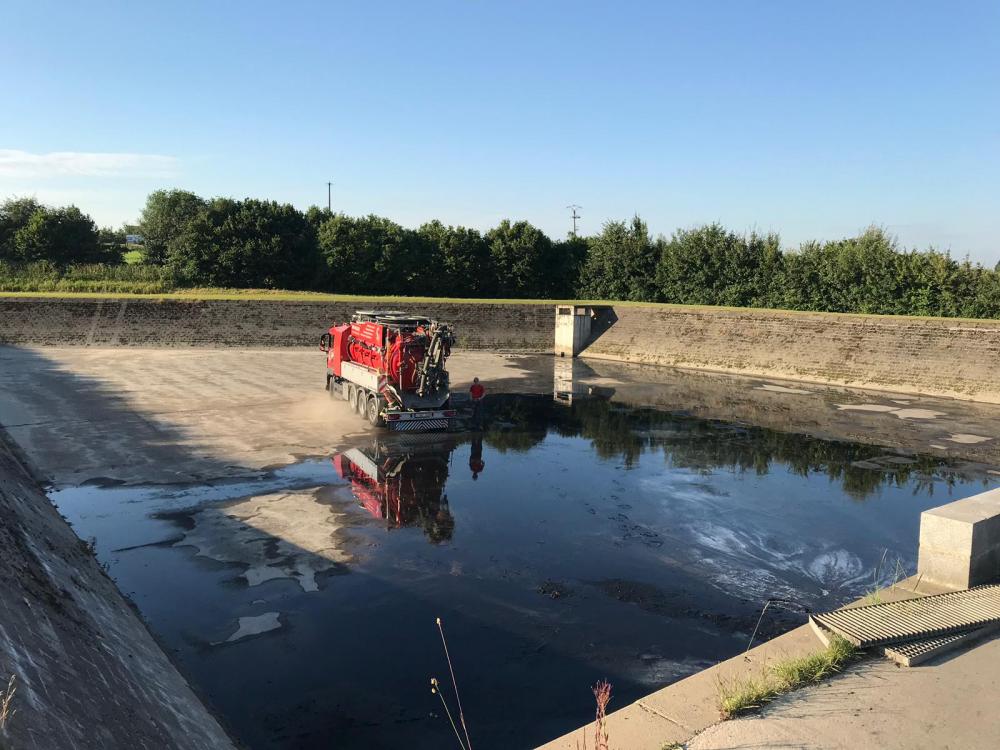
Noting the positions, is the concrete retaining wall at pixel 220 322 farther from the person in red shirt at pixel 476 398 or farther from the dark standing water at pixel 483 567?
the dark standing water at pixel 483 567

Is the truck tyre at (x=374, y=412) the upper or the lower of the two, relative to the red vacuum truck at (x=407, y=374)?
lower

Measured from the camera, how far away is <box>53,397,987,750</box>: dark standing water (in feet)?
23.7

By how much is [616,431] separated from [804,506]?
681cm

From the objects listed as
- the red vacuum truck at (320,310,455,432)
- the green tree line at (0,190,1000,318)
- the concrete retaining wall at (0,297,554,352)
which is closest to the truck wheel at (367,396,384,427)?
the red vacuum truck at (320,310,455,432)

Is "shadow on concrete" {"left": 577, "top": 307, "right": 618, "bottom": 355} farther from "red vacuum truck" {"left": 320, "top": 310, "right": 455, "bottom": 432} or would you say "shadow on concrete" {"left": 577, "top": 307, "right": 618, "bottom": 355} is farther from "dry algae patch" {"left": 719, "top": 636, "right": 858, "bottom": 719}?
"dry algae patch" {"left": 719, "top": 636, "right": 858, "bottom": 719}

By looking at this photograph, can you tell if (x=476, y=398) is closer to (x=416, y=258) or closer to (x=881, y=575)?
(x=881, y=575)

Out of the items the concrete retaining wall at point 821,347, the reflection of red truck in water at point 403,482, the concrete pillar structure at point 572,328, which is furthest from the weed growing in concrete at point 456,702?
the concrete pillar structure at point 572,328

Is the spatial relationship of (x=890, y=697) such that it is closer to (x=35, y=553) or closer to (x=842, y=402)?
(x=35, y=553)

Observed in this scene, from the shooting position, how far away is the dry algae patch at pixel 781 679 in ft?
18.7

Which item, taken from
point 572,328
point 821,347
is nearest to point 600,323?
point 572,328

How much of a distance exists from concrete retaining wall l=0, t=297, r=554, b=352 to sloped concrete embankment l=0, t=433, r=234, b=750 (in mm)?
27772

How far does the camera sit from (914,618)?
7070mm

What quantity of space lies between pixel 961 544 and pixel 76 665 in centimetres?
850

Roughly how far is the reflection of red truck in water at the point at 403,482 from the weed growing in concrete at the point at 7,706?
7.56 meters
